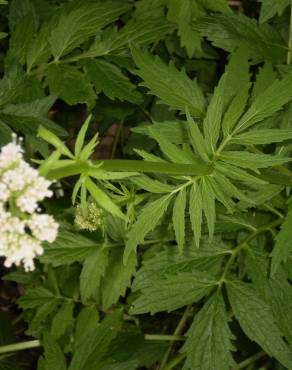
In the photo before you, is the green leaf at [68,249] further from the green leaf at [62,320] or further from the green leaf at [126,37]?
the green leaf at [126,37]

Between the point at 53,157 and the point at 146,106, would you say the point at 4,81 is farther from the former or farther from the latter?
the point at 146,106

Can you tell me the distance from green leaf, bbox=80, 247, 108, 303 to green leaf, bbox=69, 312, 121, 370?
303 mm

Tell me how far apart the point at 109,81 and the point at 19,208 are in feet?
5.29

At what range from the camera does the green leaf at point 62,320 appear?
3719 mm

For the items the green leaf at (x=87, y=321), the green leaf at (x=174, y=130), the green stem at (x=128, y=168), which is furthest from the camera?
the green leaf at (x=87, y=321)

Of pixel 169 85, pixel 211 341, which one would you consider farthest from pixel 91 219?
pixel 211 341

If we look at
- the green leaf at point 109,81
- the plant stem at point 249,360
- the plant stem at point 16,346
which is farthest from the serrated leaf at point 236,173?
the plant stem at point 16,346

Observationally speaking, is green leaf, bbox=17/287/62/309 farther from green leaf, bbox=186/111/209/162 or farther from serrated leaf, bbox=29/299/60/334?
green leaf, bbox=186/111/209/162

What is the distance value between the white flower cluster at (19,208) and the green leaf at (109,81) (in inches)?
58.5

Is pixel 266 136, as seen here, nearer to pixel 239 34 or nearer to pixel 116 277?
pixel 239 34

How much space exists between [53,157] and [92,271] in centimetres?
175

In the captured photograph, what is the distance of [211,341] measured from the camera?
2.96 m

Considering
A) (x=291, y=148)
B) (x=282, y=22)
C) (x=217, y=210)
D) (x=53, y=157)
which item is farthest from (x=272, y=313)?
(x=282, y=22)

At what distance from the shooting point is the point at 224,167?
2355 millimetres
